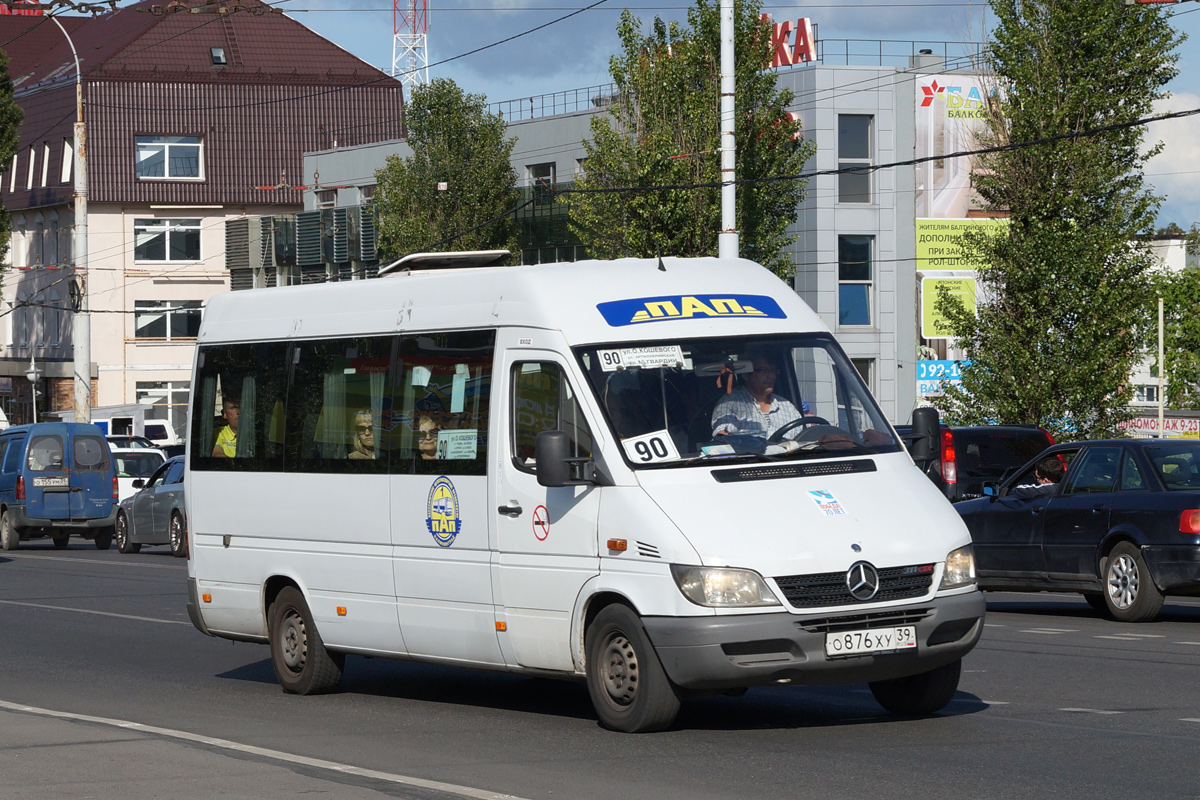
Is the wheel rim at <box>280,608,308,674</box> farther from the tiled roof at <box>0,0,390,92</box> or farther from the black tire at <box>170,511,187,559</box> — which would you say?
the tiled roof at <box>0,0,390,92</box>

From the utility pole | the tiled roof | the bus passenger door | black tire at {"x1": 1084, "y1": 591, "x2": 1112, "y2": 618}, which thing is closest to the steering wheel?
the bus passenger door

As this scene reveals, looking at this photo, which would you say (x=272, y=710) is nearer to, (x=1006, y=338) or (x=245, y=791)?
(x=245, y=791)

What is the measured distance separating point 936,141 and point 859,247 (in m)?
3.58

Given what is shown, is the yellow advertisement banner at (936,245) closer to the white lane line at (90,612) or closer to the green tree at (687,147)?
the green tree at (687,147)

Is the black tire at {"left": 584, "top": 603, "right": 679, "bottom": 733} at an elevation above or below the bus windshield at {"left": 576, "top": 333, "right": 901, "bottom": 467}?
below

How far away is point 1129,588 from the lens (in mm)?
15766

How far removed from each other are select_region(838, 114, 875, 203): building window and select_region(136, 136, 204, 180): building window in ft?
109

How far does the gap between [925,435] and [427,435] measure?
2.84 m

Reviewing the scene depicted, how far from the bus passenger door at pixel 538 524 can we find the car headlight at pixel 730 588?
2.49ft

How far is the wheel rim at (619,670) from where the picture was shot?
30.1 ft

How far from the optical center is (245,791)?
26.6ft

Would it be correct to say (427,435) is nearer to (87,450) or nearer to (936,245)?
(87,450)

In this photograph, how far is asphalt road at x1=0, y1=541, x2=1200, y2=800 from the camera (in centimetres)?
805

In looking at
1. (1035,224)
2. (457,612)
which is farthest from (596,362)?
(1035,224)
